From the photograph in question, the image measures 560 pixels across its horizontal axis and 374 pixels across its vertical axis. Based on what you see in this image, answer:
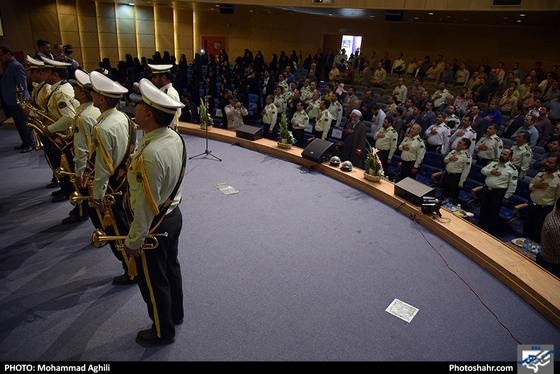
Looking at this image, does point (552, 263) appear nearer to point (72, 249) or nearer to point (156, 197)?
point (156, 197)

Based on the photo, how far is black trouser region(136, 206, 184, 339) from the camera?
2045 mm

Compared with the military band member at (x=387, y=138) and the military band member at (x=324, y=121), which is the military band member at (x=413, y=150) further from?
the military band member at (x=324, y=121)

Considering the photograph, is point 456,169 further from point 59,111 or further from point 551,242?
point 59,111

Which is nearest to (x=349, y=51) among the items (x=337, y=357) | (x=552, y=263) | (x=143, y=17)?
(x=143, y=17)

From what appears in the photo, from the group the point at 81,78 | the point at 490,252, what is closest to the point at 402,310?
the point at 490,252

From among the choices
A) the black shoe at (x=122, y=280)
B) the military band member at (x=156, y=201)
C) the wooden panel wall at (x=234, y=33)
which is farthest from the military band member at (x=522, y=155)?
the black shoe at (x=122, y=280)

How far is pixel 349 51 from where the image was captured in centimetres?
1418

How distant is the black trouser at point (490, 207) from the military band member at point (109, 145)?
184 inches

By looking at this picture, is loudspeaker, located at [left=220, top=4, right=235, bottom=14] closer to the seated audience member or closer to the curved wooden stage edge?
the curved wooden stage edge

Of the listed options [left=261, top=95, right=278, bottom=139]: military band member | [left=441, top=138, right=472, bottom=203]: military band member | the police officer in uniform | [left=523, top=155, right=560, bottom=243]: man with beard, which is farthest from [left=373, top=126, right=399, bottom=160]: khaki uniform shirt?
[left=261, top=95, right=278, bottom=139]: military band member

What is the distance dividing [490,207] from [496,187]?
1.11ft

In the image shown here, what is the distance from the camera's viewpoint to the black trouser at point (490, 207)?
184 inches

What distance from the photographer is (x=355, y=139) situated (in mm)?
6051

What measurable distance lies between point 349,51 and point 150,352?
1432 centimetres
